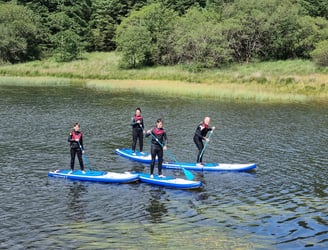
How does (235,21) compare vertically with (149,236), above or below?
above

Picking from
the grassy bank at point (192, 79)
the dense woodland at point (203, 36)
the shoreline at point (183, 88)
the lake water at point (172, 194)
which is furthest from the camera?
the dense woodland at point (203, 36)

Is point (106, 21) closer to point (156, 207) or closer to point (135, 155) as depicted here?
point (135, 155)

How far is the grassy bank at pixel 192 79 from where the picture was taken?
47.8 meters

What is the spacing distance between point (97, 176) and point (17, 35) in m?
77.6

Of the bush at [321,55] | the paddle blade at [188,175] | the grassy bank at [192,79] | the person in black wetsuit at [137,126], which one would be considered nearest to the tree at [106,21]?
the grassy bank at [192,79]

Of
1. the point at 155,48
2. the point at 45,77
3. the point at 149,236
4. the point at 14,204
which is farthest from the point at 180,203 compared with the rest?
the point at 155,48

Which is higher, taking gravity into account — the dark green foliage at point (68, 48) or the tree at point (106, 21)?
the tree at point (106, 21)

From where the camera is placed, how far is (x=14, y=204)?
1462 centimetres

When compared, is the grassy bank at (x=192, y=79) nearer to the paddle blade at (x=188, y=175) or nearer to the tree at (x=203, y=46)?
the tree at (x=203, y=46)

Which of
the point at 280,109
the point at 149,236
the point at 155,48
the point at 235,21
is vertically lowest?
the point at 149,236

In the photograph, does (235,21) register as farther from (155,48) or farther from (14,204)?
(14,204)

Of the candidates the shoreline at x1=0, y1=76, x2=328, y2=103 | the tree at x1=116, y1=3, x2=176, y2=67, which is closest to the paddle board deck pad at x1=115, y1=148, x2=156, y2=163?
the shoreline at x1=0, y1=76, x2=328, y2=103

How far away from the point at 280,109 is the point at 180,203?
25752 millimetres

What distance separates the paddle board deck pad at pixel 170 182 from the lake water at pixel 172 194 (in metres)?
0.27
